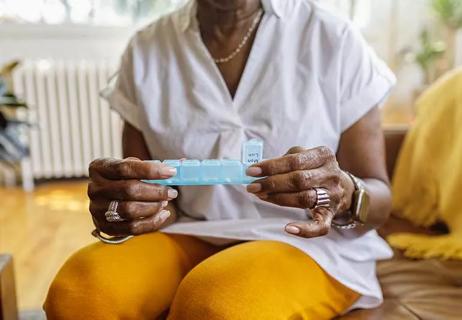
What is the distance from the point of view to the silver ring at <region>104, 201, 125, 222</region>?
732 millimetres

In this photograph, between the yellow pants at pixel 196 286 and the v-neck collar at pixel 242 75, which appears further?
the v-neck collar at pixel 242 75

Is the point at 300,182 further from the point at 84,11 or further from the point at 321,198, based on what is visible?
the point at 84,11

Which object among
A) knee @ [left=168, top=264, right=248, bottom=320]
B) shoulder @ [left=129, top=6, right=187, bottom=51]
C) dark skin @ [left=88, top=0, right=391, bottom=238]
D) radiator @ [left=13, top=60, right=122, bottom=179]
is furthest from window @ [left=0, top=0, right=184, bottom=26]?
knee @ [left=168, top=264, right=248, bottom=320]

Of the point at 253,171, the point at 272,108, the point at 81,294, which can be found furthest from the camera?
the point at 272,108

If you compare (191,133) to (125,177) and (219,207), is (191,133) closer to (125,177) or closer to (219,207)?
(219,207)

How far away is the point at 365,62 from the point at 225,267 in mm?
409

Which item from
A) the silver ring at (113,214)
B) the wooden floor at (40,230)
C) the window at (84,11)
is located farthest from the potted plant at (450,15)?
the silver ring at (113,214)

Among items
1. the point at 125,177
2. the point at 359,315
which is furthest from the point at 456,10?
the point at 125,177

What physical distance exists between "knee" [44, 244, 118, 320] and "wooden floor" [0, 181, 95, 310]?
3.27 feet

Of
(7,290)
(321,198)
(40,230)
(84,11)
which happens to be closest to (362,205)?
(321,198)

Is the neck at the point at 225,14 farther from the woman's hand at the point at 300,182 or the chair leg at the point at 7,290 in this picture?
the chair leg at the point at 7,290

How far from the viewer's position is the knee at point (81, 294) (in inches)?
30.0

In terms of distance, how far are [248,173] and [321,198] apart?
105 millimetres

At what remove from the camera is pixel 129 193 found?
0.70 meters
